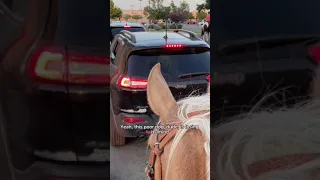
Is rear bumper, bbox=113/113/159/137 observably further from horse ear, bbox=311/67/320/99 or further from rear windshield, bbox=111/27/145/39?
horse ear, bbox=311/67/320/99

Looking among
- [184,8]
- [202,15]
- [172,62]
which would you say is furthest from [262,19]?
[172,62]

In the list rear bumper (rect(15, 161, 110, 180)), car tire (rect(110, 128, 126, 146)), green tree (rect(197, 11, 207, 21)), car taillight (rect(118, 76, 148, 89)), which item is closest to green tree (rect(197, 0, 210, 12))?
green tree (rect(197, 11, 207, 21))

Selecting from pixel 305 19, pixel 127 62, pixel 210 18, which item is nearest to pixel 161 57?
pixel 127 62

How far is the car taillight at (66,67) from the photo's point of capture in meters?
2.46

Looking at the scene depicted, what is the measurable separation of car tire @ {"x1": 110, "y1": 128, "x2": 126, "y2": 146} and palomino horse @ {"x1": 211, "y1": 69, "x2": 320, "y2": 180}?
0.52 metres

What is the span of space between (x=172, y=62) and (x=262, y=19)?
56cm

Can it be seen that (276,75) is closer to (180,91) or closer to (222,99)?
(222,99)

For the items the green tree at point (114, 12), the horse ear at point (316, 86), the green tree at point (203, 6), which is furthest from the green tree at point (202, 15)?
the horse ear at point (316, 86)

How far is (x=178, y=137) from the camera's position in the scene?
249cm

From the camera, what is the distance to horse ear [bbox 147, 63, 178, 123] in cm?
242

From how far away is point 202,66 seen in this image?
2465mm

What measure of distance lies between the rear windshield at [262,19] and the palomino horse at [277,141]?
0.43 m

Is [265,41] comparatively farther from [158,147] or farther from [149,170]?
[149,170]

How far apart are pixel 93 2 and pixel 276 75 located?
3.61ft
